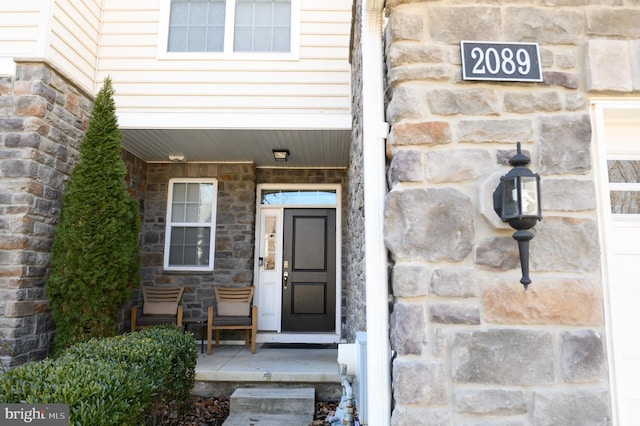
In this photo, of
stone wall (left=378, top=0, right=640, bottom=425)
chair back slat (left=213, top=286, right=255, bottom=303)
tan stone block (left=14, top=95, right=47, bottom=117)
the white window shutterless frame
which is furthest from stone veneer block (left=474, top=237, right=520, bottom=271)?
chair back slat (left=213, top=286, right=255, bottom=303)

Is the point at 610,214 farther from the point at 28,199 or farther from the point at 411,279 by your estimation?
the point at 28,199

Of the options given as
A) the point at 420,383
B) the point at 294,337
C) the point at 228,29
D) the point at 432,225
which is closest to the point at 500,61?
the point at 432,225

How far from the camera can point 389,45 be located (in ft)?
5.79

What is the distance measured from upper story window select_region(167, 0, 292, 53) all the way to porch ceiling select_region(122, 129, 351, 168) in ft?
3.42

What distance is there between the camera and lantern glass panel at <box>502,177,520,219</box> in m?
1.50

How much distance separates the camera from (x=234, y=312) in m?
5.46

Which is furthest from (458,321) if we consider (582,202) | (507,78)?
(507,78)

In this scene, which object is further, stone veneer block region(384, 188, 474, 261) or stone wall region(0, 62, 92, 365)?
stone wall region(0, 62, 92, 365)

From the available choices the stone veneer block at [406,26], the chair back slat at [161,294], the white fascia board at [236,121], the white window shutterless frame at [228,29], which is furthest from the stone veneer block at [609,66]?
the chair back slat at [161,294]

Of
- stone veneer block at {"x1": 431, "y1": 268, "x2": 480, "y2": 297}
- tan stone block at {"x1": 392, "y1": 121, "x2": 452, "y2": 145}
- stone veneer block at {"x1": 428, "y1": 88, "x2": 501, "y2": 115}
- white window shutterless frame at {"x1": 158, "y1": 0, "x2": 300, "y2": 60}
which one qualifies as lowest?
stone veneer block at {"x1": 431, "y1": 268, "x2": 480, "y2": 297}

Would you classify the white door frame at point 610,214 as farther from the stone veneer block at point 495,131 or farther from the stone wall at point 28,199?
the stone wall at point 28,199

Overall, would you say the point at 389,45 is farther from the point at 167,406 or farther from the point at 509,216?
the point at 167,406

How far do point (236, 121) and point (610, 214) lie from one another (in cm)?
380

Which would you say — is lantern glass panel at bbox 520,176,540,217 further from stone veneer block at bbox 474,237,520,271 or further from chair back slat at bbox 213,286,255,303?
chair back slat at bbox 213,286,255,303
